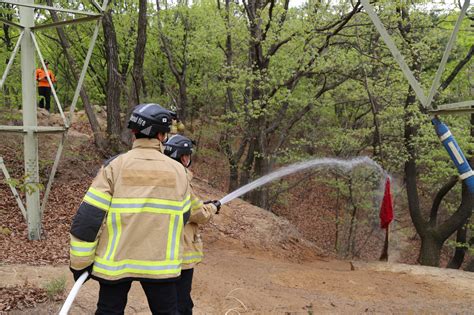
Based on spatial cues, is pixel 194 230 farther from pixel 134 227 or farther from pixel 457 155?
pixel 457 155

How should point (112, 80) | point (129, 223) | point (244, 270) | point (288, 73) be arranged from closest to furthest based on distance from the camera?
point (129, 223) < point (244, 270) < point (112, 80) < point (288, 73)

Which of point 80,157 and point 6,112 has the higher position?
point 6,112

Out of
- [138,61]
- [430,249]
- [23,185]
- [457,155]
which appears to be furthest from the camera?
[430,249]

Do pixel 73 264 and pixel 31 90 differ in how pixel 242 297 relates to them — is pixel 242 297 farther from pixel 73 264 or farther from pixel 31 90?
pixel 31 90

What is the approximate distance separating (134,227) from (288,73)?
10.1 meters

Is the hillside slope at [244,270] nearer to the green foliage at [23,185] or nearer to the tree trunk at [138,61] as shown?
the green foliage at [23,185]

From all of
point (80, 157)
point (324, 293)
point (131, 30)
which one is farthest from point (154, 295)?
point (131, 30)

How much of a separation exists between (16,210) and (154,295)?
643 centimetres

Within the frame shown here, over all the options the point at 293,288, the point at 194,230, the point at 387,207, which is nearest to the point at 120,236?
the point at 194,230

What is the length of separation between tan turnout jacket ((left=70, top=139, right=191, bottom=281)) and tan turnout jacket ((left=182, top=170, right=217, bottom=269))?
0.97 m

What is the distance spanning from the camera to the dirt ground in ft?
18.3

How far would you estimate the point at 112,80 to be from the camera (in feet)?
35.8

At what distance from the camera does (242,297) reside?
608 cm

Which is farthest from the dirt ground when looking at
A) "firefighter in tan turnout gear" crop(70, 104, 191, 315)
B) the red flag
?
"firefighter in tan turnout gear" crop(70, 104, 191, 315)
